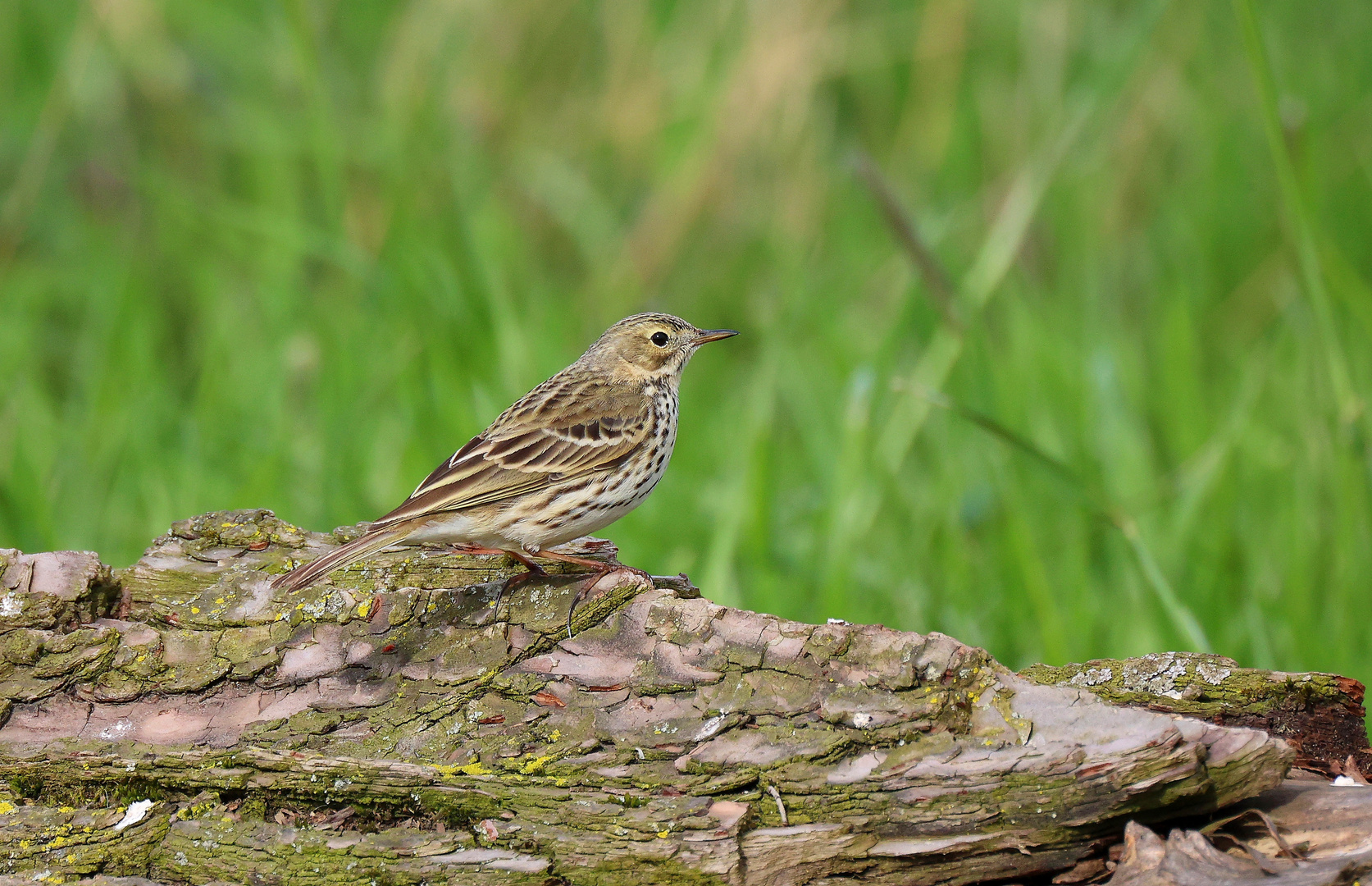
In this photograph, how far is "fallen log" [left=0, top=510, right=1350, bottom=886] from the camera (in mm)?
2637

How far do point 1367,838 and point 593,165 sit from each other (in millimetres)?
7872

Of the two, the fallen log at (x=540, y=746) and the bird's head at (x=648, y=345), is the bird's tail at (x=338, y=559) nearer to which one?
the fallen log at (x=540, y=746)

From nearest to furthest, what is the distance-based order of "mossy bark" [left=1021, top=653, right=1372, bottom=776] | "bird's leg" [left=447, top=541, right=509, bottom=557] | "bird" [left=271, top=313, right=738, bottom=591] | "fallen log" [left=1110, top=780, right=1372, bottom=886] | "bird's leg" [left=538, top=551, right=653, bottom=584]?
"fallen log" [left=1110, top=780, right=1372, bottom=886] → "mossy bark" [left=1021, top=653, right=1372, bottom=776] → "bird's leg" [left=538, top=551, right=653, bottom=584] → "bird" [left=271, top=313, right=738, bottom=591] → "bird's leg" [left=447, top=541, right=509, bottom=557]

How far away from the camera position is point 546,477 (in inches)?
162

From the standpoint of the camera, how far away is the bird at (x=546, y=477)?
3713mm

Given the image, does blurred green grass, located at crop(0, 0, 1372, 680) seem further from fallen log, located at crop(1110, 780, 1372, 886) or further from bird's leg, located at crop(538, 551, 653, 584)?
fallen log, located at crop(1110, 780, 1372, 886)

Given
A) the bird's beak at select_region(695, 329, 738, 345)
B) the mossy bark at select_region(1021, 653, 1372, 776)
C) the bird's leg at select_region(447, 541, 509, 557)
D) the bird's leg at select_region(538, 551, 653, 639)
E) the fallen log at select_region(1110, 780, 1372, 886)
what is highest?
the bird's beak at select_region(695, 329, 738, 345)

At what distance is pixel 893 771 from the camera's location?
2719 mm

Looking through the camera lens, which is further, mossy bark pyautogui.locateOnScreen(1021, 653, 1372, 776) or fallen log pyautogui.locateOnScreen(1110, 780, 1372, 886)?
mossy bark pyautogui.locateOnScreen(1021, 653, 1372, 776)

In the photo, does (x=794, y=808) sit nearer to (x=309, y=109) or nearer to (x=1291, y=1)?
(x=309, y=109)

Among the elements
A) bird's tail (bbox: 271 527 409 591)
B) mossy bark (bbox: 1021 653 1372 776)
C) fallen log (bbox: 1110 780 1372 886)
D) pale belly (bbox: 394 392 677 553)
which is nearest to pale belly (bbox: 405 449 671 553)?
pale belly (bbox: 394 392 677 553)

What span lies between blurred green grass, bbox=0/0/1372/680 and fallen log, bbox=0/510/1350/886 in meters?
1.26

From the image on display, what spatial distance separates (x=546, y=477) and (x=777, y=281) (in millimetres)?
4213

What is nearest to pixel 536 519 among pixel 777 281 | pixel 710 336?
pixel 710 336
